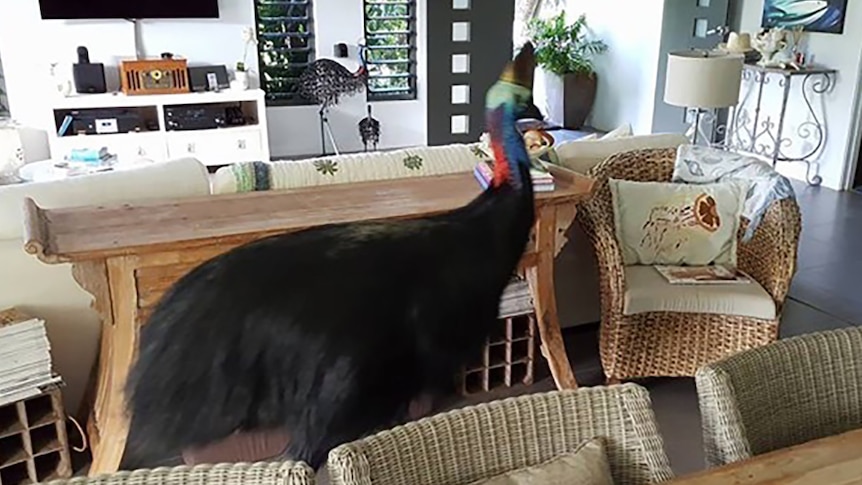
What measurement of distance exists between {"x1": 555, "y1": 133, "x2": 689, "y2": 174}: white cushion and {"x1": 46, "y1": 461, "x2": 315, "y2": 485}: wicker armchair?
212 cm

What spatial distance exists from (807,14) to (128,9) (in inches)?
196

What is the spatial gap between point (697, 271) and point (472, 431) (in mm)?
1841

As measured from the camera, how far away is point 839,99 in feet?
18.3

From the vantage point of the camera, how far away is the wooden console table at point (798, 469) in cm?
126

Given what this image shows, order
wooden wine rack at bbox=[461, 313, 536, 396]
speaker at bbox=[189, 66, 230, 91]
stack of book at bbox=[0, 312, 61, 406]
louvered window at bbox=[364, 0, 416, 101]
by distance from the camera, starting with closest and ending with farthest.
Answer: stack of book at bbox=[0, 312, 61, 406] → wooden wine rack at bbox=[461, 313, 536, 396] → speaker at bbox=[189, 66, 230, 91] → louvered window at bbox=[364, 0, 416, 101]

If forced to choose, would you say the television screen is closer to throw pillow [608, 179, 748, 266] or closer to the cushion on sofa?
the cushion on sofa

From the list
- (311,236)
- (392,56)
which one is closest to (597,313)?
(311,236)

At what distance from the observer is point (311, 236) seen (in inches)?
59.8

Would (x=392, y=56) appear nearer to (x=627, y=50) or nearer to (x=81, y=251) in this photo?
(x=627, y=50)

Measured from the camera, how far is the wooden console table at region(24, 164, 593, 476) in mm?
1835

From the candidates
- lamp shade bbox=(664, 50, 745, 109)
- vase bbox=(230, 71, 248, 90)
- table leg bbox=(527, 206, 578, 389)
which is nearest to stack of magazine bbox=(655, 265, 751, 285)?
table leg bbox=(527, 206, 578, 389)

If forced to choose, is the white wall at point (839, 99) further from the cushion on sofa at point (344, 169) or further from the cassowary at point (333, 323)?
the cassowary at point (333, 323)

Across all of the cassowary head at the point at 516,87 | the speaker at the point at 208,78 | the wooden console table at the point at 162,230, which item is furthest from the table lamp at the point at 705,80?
the speaker at the point at 208,78

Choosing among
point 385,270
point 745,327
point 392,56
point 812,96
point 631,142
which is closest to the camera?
point 385,270
